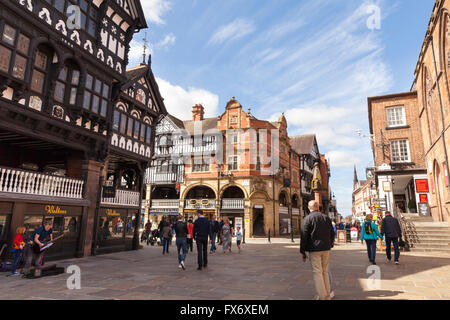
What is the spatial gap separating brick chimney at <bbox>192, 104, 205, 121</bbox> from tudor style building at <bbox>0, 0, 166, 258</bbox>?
2209 cm

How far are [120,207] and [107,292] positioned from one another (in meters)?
9.63

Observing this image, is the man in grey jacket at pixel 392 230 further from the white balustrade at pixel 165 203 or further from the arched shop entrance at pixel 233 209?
the white balustrade at pixel 165 203

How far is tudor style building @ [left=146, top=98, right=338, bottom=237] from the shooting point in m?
32.2

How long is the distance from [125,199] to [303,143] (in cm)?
3662

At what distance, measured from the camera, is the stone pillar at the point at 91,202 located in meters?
12.6

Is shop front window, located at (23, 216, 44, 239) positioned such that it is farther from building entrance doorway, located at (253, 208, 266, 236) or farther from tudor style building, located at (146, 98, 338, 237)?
building entrance doorway, located at (253, 208, 266, 236)

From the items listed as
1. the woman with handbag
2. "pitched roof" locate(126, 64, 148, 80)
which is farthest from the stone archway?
"pitched roof" locate(126, 64, 148, 80)

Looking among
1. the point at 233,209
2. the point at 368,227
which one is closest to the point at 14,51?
the point at 368,227

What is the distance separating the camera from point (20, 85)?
9719 mm

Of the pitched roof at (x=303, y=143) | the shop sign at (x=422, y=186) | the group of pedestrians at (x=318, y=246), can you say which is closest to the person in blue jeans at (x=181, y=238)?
the group of pedestrians at (x=318, y=246)

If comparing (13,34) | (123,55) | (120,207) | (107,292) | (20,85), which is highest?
(123,55)

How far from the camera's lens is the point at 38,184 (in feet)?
35.9
